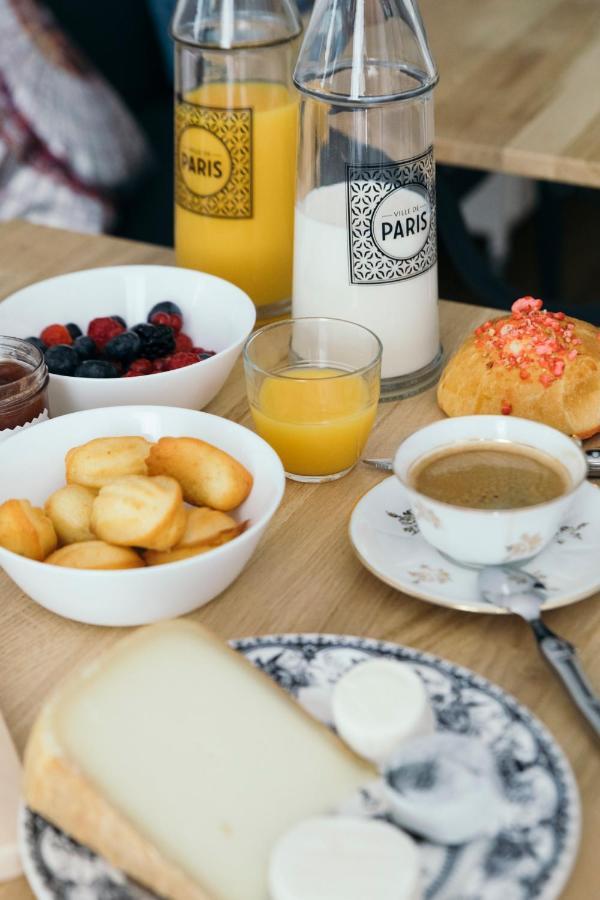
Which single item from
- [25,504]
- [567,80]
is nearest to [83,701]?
[25,504]

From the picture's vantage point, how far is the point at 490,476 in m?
0.84

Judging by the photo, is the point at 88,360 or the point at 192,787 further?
the point at 88,360

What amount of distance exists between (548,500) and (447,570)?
9 cm

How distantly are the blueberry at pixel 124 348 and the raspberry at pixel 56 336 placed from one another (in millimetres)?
66

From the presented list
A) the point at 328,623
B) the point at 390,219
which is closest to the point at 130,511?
the point at 328,623

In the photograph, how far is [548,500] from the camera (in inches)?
31.8

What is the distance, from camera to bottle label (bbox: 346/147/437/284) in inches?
39.2

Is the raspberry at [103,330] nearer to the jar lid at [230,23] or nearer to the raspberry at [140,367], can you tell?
the raspberry at [140,367]

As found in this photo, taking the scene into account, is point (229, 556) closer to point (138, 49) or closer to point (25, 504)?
point (25, 504)

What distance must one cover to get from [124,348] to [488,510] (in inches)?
16.6

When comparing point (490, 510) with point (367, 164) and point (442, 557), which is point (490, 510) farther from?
point (367, 164)

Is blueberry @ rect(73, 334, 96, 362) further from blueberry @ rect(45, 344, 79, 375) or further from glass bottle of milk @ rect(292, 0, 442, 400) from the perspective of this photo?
glass bottle of milk @ rect(292, 0, 442, 400)

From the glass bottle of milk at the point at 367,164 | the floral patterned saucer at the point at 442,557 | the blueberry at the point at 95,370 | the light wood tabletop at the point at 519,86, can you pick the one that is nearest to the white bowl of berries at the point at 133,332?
the blueberry at the point at 95,370

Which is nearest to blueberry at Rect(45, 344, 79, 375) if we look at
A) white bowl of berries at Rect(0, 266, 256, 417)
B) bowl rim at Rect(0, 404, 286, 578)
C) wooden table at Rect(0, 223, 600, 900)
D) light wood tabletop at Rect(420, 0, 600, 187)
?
white bowl of berries at Rect(0, 266, 256, 417)
